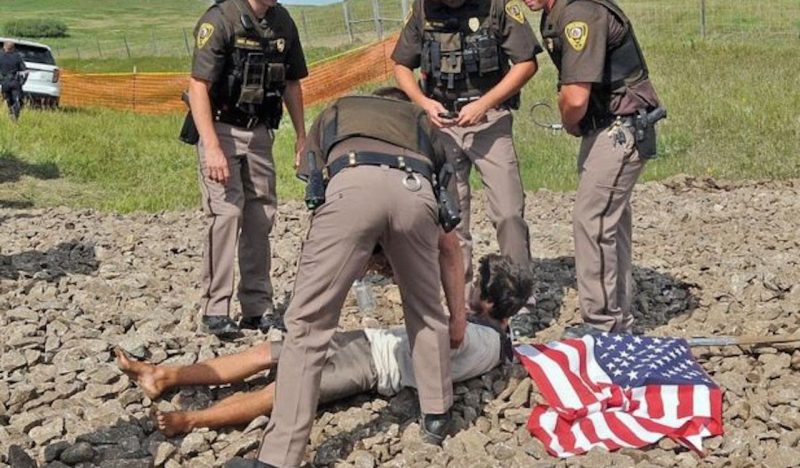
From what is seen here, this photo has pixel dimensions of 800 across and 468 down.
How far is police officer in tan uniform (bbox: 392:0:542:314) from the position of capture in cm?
524

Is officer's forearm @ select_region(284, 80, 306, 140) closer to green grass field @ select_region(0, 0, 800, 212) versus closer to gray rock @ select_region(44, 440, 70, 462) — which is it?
gray rock @ select_region(44, 440, 70, 462)

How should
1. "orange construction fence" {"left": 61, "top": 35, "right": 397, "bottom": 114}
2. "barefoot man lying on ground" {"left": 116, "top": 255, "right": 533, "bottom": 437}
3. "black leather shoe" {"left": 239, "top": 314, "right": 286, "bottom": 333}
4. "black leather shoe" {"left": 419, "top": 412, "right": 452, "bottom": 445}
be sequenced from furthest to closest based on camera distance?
"orange construction fence" {"left": 61, "top": 35, "right": 397, "bottom": 114} < "black leather shoe" {"left": 239, "top": 314, "right": 286, "bottom": 333} < "barefoot man lying on ground" {"left": 116, "top": 255, "right": 533, "bottom": 437} < "black leather shoe" {"left": 419, "top": 412, "right": 452, "bottom": 445}

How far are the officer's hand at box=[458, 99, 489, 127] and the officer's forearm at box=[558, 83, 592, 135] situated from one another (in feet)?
1.61

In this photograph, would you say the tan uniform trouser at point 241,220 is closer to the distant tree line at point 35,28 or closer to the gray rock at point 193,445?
the gray rock at point 193,445

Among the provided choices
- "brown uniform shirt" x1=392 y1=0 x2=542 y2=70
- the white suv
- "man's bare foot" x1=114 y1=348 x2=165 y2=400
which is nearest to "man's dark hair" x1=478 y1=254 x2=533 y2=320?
"brown uniform shirt" x1=392 y1=0 x2=542 y2=70

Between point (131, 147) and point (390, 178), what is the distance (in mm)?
12249

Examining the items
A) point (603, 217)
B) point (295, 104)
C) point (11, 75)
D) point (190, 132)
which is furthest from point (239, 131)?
point (11, 75)

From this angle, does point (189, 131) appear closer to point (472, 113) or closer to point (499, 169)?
point (472, 113)

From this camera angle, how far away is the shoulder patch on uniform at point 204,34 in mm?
4934

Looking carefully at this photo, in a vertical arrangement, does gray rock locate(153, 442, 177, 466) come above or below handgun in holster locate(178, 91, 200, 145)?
below

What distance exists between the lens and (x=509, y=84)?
205 inches

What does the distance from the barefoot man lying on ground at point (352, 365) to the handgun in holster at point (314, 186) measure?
0.86m

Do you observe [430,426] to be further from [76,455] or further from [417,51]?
[417,51]

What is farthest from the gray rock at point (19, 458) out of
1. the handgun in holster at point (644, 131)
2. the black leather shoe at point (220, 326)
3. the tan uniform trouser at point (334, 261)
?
the handgun in holster at point (644, 131)
